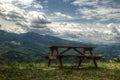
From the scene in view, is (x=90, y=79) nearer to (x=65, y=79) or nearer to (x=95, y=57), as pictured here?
(x=65, y=79)

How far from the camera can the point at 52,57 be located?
27.2m

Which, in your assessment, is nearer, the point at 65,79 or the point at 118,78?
the point at 65,79

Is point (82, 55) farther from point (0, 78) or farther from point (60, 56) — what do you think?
point (0, 78)

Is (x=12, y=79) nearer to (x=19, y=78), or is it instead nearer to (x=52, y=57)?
(x=19, y=78)

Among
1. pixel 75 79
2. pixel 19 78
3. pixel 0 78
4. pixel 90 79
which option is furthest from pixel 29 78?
pixel 90 79

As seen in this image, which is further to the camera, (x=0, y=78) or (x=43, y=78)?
(x=43, y=78)

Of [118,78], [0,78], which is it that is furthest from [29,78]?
[118,78]

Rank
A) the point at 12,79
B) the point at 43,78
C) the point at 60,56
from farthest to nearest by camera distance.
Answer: the point at 60,56 → the point at 43,78 → the point at 12,79

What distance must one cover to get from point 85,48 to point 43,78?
11775 millimetres

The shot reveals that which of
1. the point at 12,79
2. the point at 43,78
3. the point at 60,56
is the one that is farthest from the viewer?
the point at 60,56

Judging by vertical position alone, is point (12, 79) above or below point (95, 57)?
above

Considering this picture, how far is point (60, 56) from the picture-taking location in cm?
2722

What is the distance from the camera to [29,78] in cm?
1753

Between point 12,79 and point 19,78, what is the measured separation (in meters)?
0.73
